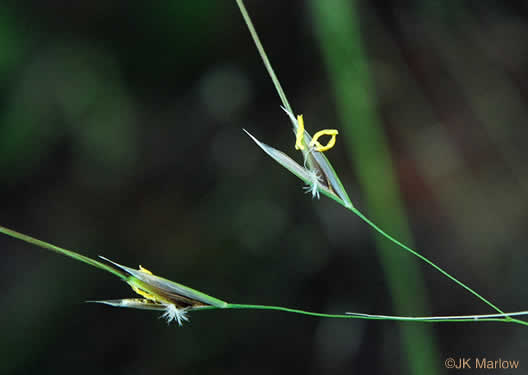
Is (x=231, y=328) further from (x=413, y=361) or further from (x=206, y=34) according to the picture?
(x=206, y=34)

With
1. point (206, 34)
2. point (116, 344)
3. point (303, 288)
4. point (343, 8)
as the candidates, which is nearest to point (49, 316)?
point (116, 344)

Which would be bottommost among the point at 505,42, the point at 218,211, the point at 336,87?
the point at 218,211

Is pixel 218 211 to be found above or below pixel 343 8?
below

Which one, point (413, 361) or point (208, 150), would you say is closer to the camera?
point (413, 361)

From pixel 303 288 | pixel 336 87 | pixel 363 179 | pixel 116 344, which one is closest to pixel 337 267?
pixel 303 288

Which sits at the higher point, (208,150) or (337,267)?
(208,150)

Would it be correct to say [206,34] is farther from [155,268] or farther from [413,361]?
[413,361]
